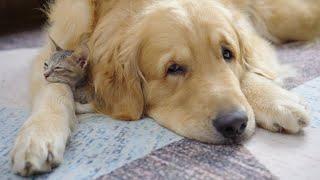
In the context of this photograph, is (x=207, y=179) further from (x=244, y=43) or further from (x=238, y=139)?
(x=244, y=43)

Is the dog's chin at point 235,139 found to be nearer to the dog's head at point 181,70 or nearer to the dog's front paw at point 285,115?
the dog's head at point 181,70

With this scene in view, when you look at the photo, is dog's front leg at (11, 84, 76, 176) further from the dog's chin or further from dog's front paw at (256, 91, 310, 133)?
dog's front paw at (256, 91, 310, 133)

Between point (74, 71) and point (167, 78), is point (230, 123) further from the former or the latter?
point (74, 71)

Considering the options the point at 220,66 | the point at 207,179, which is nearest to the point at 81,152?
the point at 207,179

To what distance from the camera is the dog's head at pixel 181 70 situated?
63.2 inches

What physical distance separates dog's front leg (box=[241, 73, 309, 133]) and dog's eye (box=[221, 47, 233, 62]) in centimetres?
13

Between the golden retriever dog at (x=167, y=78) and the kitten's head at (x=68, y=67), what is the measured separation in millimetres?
38

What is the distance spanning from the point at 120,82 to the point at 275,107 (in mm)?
584

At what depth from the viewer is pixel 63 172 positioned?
1484mm

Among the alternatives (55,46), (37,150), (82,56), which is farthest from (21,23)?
(37,150)

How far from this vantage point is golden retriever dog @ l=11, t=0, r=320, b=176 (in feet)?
5.18

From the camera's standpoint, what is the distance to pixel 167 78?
1780 mm

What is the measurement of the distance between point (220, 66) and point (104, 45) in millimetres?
481

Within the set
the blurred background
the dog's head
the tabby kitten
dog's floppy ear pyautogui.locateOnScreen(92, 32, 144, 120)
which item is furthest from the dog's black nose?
the blurred background
